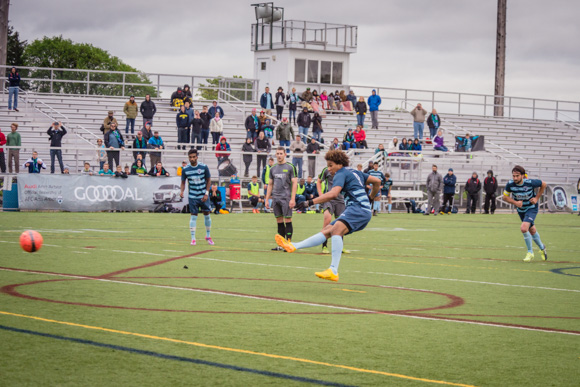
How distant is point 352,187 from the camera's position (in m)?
11.4

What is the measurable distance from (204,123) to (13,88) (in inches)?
A: 340

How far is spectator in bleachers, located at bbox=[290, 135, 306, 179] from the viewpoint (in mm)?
33250

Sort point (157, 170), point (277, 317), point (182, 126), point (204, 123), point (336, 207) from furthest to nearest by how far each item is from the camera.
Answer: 1. point (204, 123)
2. point (182, 126)
3. point (157, 170)
4. point (336, 207)
5. point (277, 317)

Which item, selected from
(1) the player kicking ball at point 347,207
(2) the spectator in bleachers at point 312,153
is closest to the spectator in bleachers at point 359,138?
(2) the spectator in bleachers at point 312,153

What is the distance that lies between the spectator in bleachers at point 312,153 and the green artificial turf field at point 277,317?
16.4 m

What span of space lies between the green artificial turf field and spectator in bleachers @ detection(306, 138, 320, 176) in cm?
1636

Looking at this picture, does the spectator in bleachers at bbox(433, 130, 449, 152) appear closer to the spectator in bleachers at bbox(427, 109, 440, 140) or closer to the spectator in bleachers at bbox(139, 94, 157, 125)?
the spectator in bleachers at bbox(427, 109, 440, 140)

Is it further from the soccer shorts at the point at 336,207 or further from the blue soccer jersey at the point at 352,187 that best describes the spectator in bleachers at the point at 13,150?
the blue soccer jersey at the point at 352,187

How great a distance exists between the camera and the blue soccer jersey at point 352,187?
1131 centimetres

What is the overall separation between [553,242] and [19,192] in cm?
1670

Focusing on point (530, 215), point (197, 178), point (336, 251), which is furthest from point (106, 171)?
point (336, 251)

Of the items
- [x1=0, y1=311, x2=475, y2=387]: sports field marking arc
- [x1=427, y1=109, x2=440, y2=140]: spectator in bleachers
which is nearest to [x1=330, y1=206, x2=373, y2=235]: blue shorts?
[x1=0, y1=311, x2=475, y2=387]: sports field marking arc

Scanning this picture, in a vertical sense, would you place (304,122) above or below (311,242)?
above

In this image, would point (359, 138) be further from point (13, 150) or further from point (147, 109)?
point (13, 150)
